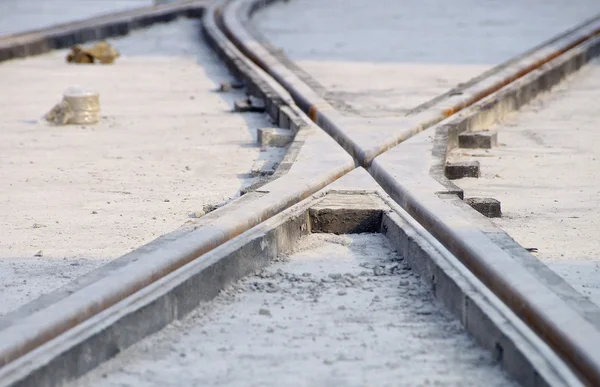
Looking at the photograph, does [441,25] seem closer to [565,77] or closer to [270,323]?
[565,77]

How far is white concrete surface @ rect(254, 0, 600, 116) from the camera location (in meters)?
8.36

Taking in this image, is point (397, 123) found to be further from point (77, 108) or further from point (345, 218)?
point (77, 108)

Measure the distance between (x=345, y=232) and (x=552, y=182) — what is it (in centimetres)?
136

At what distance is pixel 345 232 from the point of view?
4.13 metres

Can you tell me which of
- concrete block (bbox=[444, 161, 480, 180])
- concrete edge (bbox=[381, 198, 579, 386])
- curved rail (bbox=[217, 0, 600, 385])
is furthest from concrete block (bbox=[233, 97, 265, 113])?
concrete edge (bbox=[381, 198, 579, 386])

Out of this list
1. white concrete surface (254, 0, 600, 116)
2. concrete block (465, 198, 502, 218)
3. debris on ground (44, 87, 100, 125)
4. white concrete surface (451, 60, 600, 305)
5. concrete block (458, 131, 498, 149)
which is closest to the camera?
white concrete surface (451, 60, 600, 305)

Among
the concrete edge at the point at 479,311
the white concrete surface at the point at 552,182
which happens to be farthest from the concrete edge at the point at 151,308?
the white concrete surface at the point at 552,182

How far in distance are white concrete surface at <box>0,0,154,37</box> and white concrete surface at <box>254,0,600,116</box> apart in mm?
2622

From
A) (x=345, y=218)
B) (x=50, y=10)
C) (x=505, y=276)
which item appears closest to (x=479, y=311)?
(x=505, y=276)

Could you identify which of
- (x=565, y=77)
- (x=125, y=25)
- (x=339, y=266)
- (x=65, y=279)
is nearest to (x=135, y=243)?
(x=65, y=279)

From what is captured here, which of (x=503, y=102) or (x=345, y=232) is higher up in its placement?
(x=503, y=102)

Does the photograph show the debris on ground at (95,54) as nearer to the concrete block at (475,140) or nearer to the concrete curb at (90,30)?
the concrete curb at (90,30)

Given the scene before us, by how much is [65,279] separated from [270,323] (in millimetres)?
786

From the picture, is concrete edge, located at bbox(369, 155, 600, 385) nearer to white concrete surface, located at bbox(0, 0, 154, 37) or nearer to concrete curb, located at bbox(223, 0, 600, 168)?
concrete curb, located at bbox(223, 0, 600, 168)
